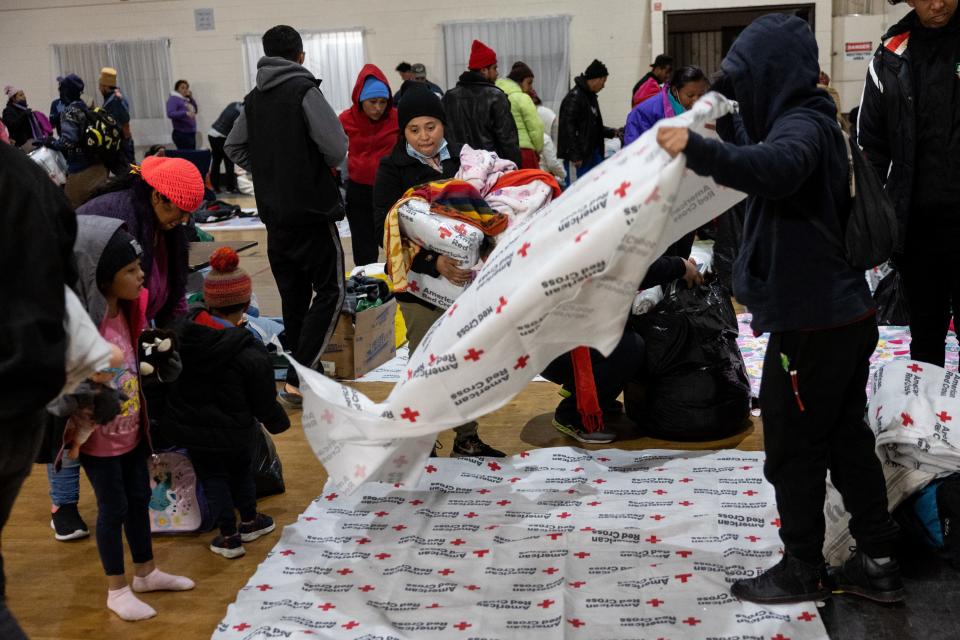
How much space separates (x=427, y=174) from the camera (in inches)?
152

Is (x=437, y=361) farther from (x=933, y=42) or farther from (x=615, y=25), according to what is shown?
(x=615, y=25)

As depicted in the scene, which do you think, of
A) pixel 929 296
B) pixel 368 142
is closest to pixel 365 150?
pixel 368 142

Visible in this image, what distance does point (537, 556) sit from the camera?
123 inches

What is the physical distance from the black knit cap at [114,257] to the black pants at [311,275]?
6.37 feet

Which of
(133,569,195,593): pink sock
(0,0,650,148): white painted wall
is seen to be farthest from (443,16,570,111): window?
(133,569,195,593): pink sock

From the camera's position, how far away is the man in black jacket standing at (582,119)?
9.67 metres

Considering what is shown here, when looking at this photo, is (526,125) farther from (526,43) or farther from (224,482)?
(224,482)

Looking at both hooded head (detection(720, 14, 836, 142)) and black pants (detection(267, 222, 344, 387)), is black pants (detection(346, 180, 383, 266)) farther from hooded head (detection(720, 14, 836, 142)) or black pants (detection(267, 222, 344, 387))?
hooded head (detection(720, 14, 836, 142))

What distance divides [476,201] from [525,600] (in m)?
1.44

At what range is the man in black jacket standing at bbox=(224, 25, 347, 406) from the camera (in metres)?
4.51

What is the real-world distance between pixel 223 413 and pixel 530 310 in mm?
1264

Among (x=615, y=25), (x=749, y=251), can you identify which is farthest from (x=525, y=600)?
(x=615, y=25)

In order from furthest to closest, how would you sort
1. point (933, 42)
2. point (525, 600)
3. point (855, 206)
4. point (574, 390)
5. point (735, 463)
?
point (574, 390), point (735, 463), point (933, 42), point (525, 600), point (855, 206)

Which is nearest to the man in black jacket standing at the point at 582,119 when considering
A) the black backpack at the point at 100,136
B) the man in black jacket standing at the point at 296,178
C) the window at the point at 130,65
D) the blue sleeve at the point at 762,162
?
the man in black jacket standing at the point at 296,178
